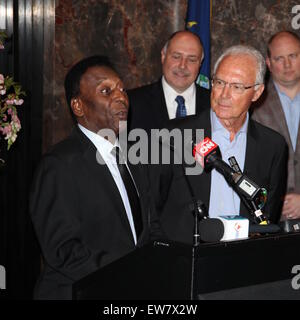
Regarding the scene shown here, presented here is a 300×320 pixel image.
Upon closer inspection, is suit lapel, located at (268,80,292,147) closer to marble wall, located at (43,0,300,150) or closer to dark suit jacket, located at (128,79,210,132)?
dark suit jacket, located at (128,79,210,132)

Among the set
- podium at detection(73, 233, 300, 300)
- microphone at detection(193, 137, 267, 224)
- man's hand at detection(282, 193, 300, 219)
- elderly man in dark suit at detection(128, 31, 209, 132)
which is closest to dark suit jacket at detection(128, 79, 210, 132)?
elderly man in dark suit at detection(128, 31, 209, 132)

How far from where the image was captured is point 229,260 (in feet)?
6.41

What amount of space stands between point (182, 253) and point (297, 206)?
93.2 inches

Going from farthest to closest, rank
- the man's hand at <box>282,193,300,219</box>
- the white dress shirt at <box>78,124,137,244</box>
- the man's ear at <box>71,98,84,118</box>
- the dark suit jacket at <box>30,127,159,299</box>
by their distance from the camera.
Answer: the man's hand at <box>282,193,300,219</box>, the man's ear at <box>71,98,84,118</box>, the white dress shirt at <box>78,124,137,244</box>, the dark suit jacket at <box>30,127,159,299</box>

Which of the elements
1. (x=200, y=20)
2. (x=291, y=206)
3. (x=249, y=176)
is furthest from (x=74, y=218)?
(x=200, y=20)

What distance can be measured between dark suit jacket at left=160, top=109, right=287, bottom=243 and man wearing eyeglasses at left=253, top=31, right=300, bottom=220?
1057 mm

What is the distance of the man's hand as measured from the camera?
4.12 meters

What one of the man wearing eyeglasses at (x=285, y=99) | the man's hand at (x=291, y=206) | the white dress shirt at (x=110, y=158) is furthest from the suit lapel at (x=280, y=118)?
the white dress shirt at (x=110, y=158)

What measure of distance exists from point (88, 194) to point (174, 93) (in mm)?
2164

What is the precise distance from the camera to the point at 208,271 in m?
1.90

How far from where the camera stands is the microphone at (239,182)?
2.17 metres

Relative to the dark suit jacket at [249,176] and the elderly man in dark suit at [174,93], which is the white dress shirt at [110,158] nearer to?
the dark suit jacket at [249,176]

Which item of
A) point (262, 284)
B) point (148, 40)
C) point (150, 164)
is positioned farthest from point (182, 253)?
point (148, 40)
